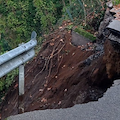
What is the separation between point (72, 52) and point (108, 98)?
4921 mm

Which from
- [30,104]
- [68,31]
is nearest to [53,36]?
[68,31]

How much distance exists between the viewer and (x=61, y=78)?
6844 millimetres

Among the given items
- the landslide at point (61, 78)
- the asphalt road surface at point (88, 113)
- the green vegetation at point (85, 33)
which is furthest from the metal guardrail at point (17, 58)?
the green vegetation at point (85, 33)

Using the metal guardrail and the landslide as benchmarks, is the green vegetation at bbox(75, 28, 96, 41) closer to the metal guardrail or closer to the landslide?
the landslide

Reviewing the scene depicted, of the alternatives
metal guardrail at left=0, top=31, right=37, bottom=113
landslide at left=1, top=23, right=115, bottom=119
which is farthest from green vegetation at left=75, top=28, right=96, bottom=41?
metal guardrail at left=0, top=31, right=37, bottom=113

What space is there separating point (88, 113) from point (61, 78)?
149 inches

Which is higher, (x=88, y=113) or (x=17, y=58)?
(x=17, y=58)

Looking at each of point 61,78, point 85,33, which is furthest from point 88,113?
point 85,33

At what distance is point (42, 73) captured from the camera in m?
8.49

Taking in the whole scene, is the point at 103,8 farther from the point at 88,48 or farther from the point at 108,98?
the point at 108,98

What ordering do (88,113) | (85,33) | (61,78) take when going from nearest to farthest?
1. (88,113)
2. (61,78)
3. (85,33)

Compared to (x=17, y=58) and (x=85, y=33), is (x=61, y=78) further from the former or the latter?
(x=17, y=58)

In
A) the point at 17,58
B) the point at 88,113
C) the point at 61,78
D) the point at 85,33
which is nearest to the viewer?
the point at 88,113

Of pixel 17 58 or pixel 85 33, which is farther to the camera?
pixel 85 33
